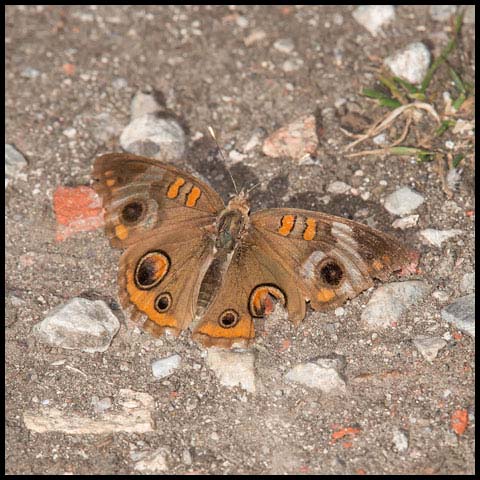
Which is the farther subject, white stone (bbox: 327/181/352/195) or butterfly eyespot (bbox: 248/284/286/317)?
white stone (bbox: 327/181/352/195)

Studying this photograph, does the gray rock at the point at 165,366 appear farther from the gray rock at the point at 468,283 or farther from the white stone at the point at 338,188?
the gray rock at the point at 468,283

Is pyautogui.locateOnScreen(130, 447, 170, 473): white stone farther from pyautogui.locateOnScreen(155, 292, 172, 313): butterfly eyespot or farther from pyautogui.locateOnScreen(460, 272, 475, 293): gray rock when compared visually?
pyautogui.locateOnScreen(460, 272, 475, 293): gray rock

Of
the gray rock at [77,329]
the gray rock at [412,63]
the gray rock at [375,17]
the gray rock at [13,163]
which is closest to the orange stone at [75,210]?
the gray rock at [13,163]

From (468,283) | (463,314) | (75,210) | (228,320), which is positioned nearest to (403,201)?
(468,283)

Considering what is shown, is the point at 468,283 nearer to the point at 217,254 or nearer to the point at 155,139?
the point at 217,254

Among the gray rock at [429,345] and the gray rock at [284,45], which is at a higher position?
the gray rock at [284,45]

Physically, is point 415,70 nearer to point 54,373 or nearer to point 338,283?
point 338,283

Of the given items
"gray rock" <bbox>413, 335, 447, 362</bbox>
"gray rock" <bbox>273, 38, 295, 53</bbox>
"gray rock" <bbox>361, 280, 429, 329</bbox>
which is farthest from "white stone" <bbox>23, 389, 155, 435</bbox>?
"gray rock" <bbox>273, 38, 295, 53</bbox>
